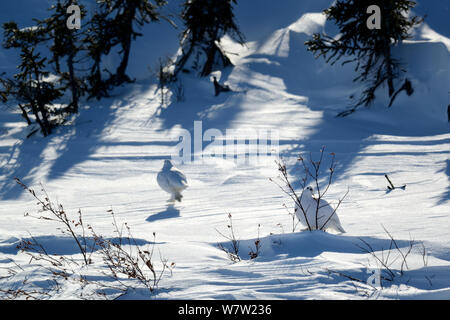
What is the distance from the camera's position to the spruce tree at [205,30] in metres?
14.9

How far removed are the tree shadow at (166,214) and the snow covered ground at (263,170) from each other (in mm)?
31

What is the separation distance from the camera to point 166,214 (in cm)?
623

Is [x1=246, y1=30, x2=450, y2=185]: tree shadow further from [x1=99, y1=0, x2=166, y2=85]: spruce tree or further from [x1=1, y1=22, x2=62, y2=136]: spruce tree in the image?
[x1=1, y1=22, x2=62, y2=136]: spruce tree

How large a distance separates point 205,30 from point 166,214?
10615 mm

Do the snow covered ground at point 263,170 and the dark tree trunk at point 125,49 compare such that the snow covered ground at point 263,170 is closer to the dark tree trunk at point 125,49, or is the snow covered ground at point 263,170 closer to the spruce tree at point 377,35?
the spruce tree at point 377,35

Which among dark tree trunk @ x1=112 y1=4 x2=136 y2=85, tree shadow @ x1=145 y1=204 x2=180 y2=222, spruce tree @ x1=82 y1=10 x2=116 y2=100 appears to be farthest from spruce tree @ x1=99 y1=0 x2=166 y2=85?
tree shadow @ x1=145 y1=204 x2=180 y2=222

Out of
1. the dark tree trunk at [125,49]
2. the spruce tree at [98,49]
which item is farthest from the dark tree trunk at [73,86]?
the dark tree trunk at [125,49]

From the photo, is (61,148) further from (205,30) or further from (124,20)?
(205,30)

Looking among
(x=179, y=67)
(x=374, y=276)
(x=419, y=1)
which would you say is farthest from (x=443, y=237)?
(x=419, y=1)

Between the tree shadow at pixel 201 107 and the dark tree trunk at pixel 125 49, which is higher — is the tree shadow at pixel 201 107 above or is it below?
below

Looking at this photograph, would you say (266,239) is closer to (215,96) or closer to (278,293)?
(278,293)

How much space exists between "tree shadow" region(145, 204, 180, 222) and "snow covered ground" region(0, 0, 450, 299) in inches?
1.2

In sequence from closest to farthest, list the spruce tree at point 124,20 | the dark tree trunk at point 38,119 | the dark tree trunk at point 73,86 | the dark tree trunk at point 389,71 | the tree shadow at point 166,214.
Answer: the tree shadow at point 166,214 → the dark tree trunk at point 38,119 → the dark tree trunk at point 389,71 → the dark tree trunk at point 73,86 → the spruce tree at point 124,20
